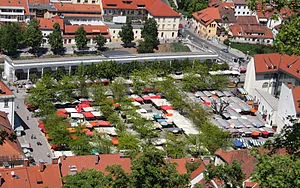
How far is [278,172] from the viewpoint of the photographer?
6965 millimetres

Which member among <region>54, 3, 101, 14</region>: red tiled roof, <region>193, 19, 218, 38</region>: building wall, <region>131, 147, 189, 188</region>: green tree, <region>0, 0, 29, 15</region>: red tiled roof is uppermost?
<region>0, 0, 29, 15</region>: red tiled roof

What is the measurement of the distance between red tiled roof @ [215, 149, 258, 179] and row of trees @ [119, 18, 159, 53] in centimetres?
2391

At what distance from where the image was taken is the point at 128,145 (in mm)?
24656

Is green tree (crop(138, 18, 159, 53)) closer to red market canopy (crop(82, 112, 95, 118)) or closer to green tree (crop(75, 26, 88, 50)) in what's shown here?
green tree (crop(75, 26, 88, 50))

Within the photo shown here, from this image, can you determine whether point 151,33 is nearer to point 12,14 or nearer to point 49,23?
point 49,23

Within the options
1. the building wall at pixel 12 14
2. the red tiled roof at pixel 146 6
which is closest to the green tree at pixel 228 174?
the building wall at pixel 12 14

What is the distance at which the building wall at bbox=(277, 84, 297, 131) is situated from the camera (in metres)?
29.8

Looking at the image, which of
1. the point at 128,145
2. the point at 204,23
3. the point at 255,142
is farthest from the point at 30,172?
the point at 204,23

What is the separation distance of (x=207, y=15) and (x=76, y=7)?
12784mm

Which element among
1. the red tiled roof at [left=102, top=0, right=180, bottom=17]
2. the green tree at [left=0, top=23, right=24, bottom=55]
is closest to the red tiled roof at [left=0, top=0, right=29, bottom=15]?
the green tree at [left=0, top=23, right=24, bottom=55]

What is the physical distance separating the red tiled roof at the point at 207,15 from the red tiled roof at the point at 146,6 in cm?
353

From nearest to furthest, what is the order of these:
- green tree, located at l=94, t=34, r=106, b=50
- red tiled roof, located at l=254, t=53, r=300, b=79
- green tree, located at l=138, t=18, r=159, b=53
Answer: red tiled roof, located at l=254, t=53, r=300, b=79, green tree, located at l=94, t=34, r=106, b=50, green tree, located at l=138, t=18, r=159, b=53

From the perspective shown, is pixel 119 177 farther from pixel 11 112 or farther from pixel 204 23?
pixel 204 23

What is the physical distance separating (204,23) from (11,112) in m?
28.6
